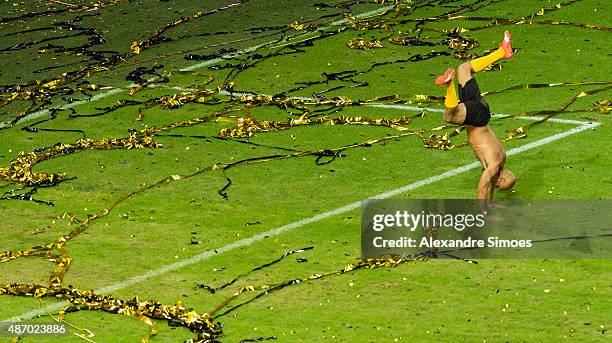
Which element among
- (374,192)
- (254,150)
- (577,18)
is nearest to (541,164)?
(374,192)

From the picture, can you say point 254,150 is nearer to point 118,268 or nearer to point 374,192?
point 374,192

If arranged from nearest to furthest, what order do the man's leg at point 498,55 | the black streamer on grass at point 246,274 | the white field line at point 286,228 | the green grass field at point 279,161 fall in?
the green grass field at point 279,161
the black streamer on grass at point 246,274
the white field line at point 286,228
the man's leg at point 498,55

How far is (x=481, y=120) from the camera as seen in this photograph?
1534cm

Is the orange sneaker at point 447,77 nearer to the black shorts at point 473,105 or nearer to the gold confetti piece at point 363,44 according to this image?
the black shorts at point 473,105

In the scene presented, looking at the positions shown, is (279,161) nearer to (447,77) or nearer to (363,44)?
(447,77)

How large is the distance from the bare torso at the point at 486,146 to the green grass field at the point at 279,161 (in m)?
1.04

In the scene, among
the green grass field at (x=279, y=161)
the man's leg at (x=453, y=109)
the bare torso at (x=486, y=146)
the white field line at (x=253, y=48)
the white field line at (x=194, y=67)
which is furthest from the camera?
the white field line at (x=253, y=48)

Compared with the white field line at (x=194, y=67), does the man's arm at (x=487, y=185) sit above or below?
above

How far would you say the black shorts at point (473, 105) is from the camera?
15250mm

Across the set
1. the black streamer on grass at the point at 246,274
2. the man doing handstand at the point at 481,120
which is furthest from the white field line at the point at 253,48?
the man doing handstand at the point at 481,120

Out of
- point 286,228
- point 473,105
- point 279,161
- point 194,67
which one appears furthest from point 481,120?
point 194,67

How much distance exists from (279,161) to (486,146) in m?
3.54

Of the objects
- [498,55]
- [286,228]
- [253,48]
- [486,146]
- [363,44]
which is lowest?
[253,48]

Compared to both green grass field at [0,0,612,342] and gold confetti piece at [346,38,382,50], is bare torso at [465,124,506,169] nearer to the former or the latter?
green grass field at [0,0,612,342]
